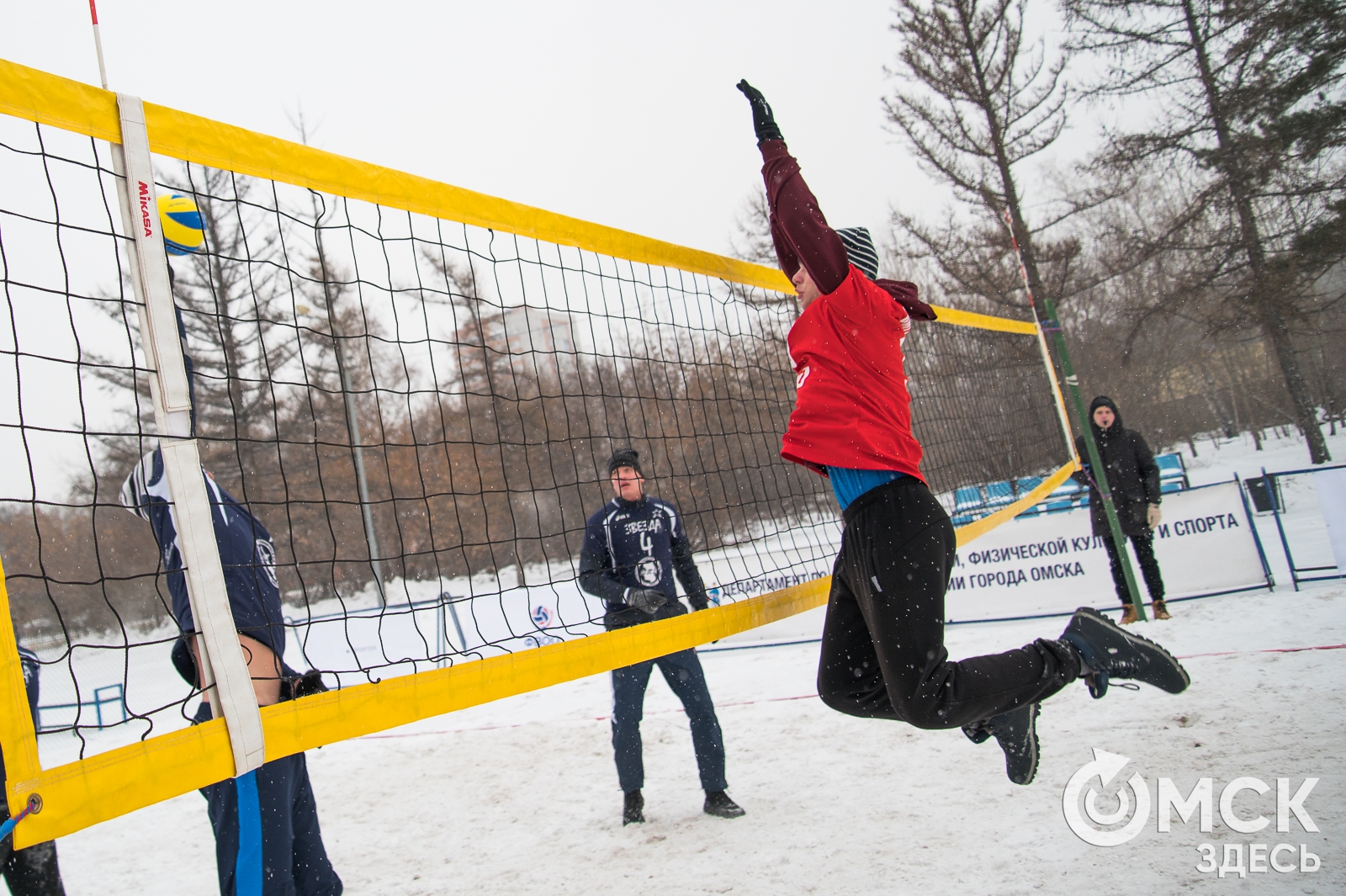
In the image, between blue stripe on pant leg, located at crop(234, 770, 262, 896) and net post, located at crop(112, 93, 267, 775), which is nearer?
net post, located at crop(112, 93, 267, 775)

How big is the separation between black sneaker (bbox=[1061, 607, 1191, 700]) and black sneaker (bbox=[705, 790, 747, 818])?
63.1 inches

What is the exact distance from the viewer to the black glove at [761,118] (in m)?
2.46

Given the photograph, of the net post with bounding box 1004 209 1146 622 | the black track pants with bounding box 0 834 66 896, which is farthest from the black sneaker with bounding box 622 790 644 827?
the net post with bounding box 1004 209 1146 622

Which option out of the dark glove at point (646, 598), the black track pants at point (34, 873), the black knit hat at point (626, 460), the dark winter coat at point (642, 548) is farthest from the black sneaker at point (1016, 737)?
the black track pants at point (34, 873)

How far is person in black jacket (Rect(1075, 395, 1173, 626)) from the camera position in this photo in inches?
234

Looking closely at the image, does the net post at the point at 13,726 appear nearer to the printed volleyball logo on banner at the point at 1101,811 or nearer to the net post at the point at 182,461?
the net post at the point at 182,461

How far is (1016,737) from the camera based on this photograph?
2.67m

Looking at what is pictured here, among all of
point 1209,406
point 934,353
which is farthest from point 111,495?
point 1209,406

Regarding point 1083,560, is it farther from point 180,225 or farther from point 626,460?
point 180,225

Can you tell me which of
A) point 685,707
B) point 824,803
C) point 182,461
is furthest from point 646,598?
point 182,461

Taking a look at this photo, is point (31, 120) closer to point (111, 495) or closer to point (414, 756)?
point (414, 756)

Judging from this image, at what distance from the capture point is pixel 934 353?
601 cm

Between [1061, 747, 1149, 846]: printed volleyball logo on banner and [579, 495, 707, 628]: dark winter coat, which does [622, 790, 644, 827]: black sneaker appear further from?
[1061, 747, 1149, 846]: printed volleyball logo on banner

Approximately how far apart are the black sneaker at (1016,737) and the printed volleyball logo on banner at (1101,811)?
1.07 ft
